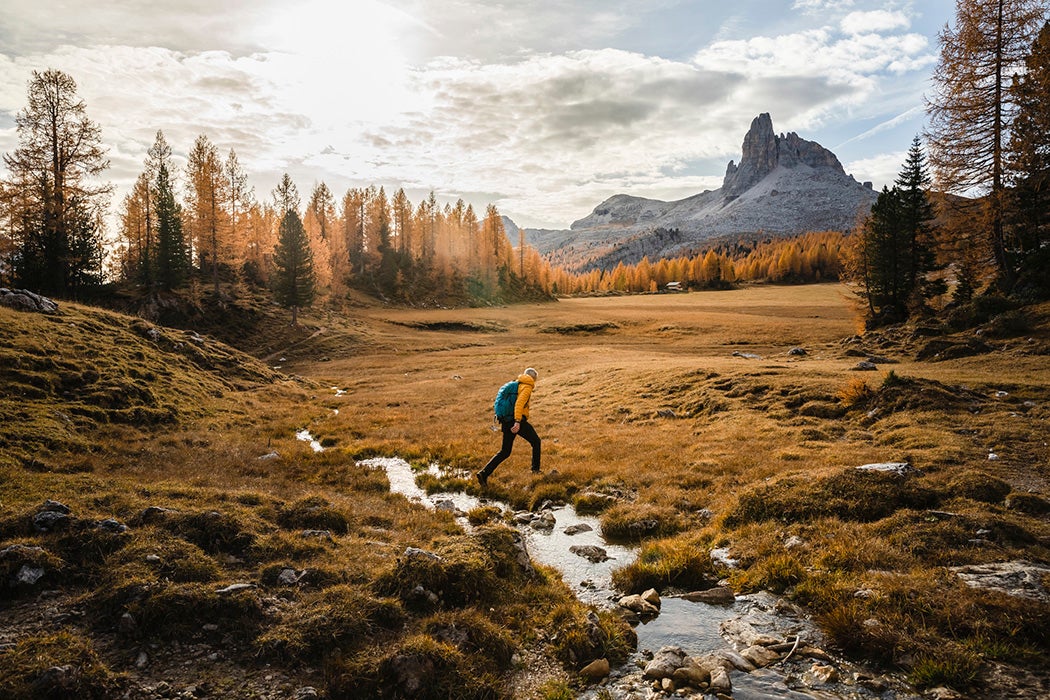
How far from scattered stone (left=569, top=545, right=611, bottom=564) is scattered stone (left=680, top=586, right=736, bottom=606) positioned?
201cm

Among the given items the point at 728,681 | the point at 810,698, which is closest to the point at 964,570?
the point at 810,698

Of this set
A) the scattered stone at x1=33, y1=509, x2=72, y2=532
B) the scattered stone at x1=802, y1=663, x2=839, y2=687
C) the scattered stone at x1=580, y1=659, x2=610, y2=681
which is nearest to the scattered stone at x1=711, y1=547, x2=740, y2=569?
the scattered stone at x1=802, y1=663, x2=839, y2=687

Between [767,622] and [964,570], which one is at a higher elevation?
[964,570]

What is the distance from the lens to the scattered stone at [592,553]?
33.5ft

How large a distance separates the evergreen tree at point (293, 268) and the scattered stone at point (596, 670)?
6563 centimetres

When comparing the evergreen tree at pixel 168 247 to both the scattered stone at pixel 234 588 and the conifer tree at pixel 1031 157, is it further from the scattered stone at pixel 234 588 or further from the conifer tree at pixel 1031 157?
the conifer tree at pixel 1031 157

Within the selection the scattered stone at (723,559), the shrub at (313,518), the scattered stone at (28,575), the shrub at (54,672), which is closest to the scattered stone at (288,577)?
the shrub at (313,518)

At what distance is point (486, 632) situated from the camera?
23.2 feet

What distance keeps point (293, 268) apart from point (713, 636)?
68.3m

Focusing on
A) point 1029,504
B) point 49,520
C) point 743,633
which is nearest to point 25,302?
point 49,520

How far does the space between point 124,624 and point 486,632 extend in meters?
4.74

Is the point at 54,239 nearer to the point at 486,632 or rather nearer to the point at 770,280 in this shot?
the point at 486,632

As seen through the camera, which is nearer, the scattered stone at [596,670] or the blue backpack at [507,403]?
the scattered stone at [596,670]

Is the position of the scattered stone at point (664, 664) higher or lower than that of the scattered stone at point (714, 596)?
higher
